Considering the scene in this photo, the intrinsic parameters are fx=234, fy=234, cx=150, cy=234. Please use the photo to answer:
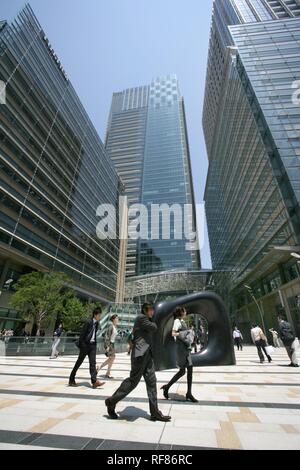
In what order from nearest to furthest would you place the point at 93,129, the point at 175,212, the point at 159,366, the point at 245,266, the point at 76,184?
1. the point at 159,366
2. the point at 245,266
3. the point at 76,184
4. the point at 93,129
5. the point at 175,212

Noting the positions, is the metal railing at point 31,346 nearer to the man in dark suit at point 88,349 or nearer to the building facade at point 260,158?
the man in dark suit at point 88,349

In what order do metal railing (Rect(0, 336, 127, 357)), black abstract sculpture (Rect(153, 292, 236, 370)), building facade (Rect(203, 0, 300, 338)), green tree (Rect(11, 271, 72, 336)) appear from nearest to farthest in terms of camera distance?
black abstract sculpture (Rect(153, 292, 236, 370)), metal railing (Rect(0, 336, 127, 357)), green tree (Rect(11, 271, 72, 336)), building facade (Rect(203, 0, 300, 338))

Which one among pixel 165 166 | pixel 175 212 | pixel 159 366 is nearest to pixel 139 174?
pixel 165 166

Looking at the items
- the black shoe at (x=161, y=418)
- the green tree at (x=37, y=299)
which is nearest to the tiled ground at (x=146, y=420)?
the black shoe at (x=161, y=418)

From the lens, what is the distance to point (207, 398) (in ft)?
14.9

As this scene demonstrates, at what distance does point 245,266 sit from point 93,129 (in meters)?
44.4

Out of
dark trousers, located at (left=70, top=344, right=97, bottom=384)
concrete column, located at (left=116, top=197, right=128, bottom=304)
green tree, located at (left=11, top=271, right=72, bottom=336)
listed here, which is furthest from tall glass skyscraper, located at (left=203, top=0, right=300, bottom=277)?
concrete column, located at (left=116, top=197, right=128, bottom=304)

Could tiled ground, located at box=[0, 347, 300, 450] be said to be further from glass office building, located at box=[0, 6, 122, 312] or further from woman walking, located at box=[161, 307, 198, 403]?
glass office building, located at box=[0, 6, 122, 312]

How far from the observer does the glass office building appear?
28.3 m

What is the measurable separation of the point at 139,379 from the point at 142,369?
149 mm

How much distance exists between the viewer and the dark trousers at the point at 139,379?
10.6ft

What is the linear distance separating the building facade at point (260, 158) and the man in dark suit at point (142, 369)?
2288 centimetres

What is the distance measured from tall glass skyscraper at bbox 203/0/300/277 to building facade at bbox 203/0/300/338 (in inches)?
3.5

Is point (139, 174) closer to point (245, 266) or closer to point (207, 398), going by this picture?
point (245, 266)
